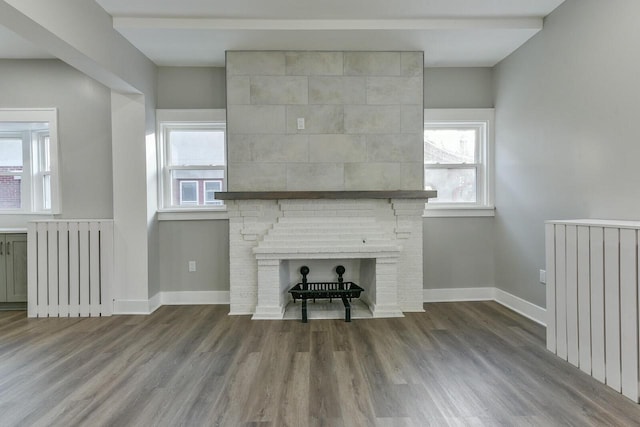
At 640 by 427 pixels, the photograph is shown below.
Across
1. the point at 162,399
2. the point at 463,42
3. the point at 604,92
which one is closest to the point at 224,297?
the point at 162,399

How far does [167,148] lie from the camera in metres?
4.18

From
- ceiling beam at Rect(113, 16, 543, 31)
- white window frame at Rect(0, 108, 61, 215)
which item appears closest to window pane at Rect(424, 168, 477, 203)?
ceiling beam at Rect(113, 16, 543, 31)

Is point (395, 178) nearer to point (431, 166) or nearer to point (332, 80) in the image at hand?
point (431, 166)

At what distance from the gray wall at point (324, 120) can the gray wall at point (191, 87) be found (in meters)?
0.44

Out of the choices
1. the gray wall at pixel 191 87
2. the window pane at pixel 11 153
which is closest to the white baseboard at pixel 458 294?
the gray wall at pixel 191 87

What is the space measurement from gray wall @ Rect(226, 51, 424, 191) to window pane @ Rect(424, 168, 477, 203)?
541mm

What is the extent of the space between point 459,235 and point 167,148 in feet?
11.1

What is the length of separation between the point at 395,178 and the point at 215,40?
2.14 metres

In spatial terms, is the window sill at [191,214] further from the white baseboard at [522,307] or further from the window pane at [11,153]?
the white baseboard at [522,307]

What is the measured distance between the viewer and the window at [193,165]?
13.7 ft

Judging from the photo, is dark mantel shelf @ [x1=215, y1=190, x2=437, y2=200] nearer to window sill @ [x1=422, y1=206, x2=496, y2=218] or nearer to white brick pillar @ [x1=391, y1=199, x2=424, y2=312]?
white brick pillar @ [x1=391, y1=199, x2=424, y2=312]

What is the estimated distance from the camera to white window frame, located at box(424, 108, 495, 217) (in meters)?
4.16

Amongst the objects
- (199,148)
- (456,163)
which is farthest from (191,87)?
(456,163)

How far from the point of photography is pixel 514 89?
12.4 ft
